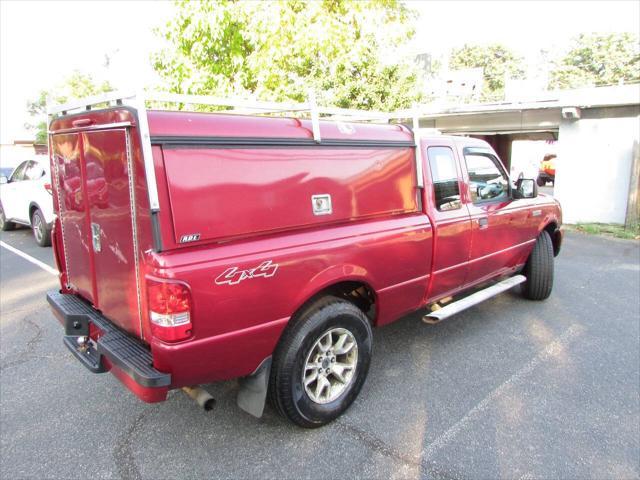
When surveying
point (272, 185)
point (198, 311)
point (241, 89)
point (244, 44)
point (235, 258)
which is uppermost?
point (244, 44)

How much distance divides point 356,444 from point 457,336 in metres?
1.90

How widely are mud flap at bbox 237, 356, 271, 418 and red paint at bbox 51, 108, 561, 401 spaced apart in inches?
3.4

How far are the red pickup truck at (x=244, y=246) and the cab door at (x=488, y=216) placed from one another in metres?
0.34

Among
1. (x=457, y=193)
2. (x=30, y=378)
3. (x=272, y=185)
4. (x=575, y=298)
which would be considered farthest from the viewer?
(x=575, y=298)

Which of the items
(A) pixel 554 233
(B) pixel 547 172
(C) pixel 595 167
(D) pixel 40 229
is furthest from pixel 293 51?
(B) pixel 547 172

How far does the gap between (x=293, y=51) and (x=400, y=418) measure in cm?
693

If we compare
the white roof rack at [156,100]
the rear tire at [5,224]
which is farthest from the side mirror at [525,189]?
the rear tire at [5,224]

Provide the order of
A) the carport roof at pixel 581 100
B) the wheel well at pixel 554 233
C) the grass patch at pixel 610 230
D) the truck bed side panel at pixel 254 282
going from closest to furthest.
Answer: the truck bed side panel at pixel 254 282
the wheel well at pixel 554 233
the grass patch at pixel 610 230
the carport roof at pixel 581 100

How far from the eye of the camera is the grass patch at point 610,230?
9.40m

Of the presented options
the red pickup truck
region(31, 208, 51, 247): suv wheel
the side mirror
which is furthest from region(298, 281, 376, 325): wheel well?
region(31, 208, 51, 247): suv wheel

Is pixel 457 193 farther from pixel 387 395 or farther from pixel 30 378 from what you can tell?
pixel 30 378

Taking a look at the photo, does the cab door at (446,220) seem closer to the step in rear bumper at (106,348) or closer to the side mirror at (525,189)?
the side mirror at (525,189)

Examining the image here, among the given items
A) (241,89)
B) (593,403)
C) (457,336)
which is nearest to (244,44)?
(241,89)

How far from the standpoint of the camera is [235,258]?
233 cm
